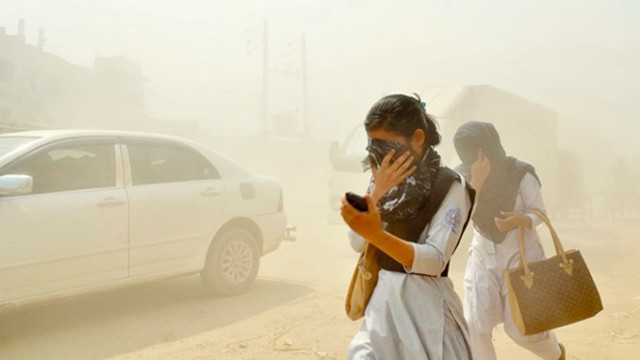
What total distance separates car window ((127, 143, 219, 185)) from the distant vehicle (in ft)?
10.6

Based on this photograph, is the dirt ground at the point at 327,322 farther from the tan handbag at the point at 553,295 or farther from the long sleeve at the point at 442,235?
the long sleeve at the point at 442,235

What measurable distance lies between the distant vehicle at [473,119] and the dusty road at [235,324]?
170 centimetres

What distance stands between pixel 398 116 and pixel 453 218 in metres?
0.40

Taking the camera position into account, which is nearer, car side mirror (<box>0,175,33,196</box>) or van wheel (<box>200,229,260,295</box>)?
car side mirror (<box>0,175,33,196</box>)

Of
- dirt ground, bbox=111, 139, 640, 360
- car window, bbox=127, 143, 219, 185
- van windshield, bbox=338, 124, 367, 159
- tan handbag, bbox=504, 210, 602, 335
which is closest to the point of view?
tan handbag, bbox=504, 210, 602, 335

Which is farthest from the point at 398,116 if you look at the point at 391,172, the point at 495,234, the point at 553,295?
the point at 495,234

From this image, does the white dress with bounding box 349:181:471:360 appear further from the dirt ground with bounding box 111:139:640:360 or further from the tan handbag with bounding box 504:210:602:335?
the dirt ground with bounding box 111:139:640:360

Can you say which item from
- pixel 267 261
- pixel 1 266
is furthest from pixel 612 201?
pixel 1 266

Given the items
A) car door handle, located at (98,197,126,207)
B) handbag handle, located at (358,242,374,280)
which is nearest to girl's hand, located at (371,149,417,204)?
handbag handle, located at (358,242,374,280)

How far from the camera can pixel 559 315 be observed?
3.04 metres

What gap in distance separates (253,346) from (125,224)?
1676 mm

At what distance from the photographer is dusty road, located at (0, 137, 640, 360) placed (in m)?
4.50

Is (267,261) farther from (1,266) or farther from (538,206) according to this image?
(538,206)

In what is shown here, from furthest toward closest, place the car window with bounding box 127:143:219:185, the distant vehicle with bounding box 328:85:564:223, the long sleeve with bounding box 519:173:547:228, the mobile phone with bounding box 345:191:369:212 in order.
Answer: the distant vehicle with bounding box 328:85:564:223
the car window with bounding box 127:143:219:185
the long sleeve with bounding box 519:173:547:228
the mobile phone with bounding box 345:191:369:212
